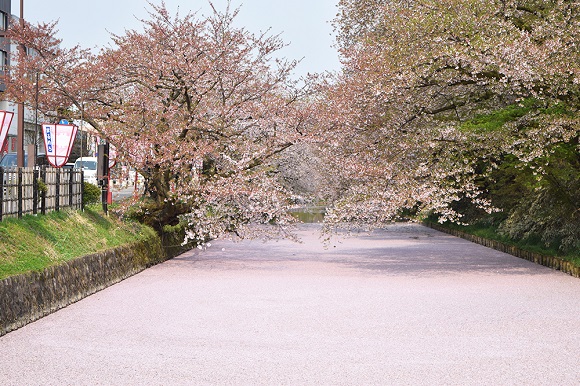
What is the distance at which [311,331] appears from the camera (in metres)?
10.7

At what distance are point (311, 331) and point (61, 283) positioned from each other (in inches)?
171

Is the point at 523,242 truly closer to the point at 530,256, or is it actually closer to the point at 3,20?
the point at 530,256

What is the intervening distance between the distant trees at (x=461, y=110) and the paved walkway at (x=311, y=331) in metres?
2.26

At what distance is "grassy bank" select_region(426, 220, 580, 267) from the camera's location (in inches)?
750

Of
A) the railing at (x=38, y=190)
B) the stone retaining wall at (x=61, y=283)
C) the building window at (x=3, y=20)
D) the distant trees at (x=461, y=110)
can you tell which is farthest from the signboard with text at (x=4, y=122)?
the building window at (x=3, y=20)

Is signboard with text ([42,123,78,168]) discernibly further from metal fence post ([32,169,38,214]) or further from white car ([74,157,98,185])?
white car ([74,157,98,185])

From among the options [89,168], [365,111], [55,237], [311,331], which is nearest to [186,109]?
[365,111]

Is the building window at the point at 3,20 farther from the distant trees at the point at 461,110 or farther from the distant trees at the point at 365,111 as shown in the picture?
the distant trees at the point at 461,110

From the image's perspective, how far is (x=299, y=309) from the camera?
12773mm

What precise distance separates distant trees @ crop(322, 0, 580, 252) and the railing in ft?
21.7

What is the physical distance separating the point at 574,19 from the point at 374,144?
585cm

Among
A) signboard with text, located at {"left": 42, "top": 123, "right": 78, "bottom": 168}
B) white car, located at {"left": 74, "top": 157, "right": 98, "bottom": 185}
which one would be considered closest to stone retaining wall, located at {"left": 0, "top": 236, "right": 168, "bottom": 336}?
signboard with text, located at {"left": 42, "top": 123, "right": 78, "bottom": 168}

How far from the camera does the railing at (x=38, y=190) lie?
1369 cm

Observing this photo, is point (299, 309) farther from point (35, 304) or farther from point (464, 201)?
point (464, 201)
